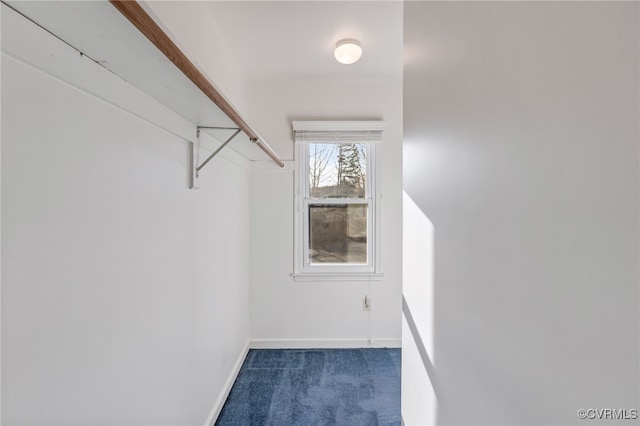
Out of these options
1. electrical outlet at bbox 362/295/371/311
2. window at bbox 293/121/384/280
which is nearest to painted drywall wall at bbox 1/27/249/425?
window at bbox 293/121/384/280

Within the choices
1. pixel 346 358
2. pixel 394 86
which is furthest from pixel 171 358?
pixel 394 86

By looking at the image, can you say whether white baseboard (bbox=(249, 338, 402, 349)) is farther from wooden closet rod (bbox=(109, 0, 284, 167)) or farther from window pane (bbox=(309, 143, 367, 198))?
wooden closet rod (bbox=(109, 0, 284, 167))

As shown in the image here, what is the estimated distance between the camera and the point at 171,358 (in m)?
1.29

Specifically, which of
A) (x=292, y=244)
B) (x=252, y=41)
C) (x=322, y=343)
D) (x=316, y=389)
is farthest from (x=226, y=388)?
(x=252, y=41)

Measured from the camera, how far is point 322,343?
2.81 m

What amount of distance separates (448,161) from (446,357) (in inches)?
23.1

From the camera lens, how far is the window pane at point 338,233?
113 inches

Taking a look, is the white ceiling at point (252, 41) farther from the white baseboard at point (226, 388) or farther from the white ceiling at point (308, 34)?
the white baseboard at point (226, 388)

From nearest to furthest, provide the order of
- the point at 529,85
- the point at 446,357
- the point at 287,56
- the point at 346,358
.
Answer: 1. the point at 529,85
2. the point at 446,357
3. the point at 287,56
4. the point at 346,358

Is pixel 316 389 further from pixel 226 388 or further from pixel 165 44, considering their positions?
pixel 165 44

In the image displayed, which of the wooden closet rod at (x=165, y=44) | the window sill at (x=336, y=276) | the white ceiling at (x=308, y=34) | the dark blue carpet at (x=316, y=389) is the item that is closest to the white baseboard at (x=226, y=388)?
the dark blue carpet at (x=316, y=389)

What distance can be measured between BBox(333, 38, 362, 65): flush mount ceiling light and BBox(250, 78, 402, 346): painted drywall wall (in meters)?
0.65

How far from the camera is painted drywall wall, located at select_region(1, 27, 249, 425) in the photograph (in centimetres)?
62

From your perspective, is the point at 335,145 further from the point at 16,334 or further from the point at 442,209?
the point at 16,334
